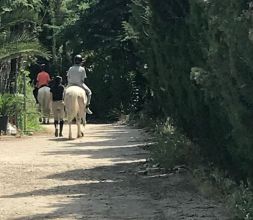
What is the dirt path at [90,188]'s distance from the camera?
30.0 feet

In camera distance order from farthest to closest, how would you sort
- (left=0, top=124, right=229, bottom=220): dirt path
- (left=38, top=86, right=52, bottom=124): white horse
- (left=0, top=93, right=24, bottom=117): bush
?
(left=38, top=86, right=52, bottom=124): white horse
(left=0, top=93, right=24, bottom=117): bush
(left=0, top=124, right=229, bottom=220): dirt path

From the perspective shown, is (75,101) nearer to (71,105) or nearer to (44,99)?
(71,105)

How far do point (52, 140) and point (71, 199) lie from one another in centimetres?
932

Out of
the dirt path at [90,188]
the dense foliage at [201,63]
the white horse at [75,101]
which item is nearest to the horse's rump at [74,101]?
the white horse at [75,101]

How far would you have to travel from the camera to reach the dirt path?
30.0 feet

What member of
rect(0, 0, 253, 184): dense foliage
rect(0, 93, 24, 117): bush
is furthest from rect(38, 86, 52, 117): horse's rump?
rect(0, 93, 24, 117): bush

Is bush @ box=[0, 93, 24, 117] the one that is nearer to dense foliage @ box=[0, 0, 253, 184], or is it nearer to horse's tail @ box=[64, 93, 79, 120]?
dense foliage @ box=[0, 0, 253, 184]

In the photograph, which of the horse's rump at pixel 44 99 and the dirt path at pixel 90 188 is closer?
the dirt path at pixel 90 188

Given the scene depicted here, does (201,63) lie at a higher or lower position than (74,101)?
higher

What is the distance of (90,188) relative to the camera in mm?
11117

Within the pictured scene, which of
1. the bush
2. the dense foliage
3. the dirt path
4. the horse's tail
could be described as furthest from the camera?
the bush

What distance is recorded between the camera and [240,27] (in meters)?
7.41

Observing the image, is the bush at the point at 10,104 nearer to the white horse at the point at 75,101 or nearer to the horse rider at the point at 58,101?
the horse rider at the point at 58,101

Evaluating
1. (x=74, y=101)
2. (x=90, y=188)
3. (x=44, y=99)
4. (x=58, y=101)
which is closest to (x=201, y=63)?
→ (x=90, y=188)
